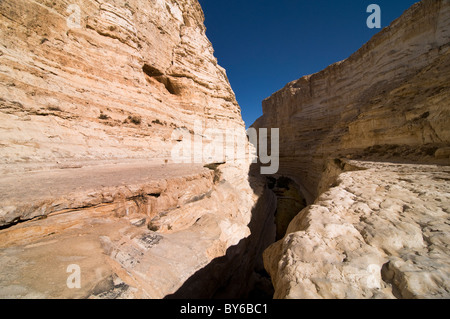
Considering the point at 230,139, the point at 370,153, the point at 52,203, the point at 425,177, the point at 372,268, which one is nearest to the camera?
the point at 372,268

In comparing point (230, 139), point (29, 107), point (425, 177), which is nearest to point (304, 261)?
point (425, 177)

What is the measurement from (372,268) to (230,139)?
10334 mm

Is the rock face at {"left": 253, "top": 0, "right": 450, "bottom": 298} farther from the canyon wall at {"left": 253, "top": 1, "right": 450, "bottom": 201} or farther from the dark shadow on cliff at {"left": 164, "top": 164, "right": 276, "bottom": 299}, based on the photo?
the dark shadow on cliff at {"left": 164, "top": 164, "right": 276, "bottom": 299}

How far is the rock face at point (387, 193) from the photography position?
1.25 m

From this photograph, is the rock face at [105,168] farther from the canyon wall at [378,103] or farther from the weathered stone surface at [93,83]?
the canyon wall at [378,103]

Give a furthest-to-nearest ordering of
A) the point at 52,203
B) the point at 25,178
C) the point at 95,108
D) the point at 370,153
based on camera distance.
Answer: the point at 370,153 < the point at 95,108 < the point at 25,178 < the point at 52,203

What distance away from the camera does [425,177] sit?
3.09 m

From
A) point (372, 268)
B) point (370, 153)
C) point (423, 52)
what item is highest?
point (423, 52)

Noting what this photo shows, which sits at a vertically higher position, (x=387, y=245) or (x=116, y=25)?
(x=116, y=25)

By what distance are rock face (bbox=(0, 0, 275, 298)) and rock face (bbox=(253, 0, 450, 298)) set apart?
7.88ft

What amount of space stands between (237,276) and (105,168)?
224 inches

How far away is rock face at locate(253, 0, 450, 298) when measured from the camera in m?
1.25

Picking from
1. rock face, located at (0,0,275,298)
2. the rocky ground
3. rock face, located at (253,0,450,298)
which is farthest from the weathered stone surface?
rock face, located at (253,0,450,298)
